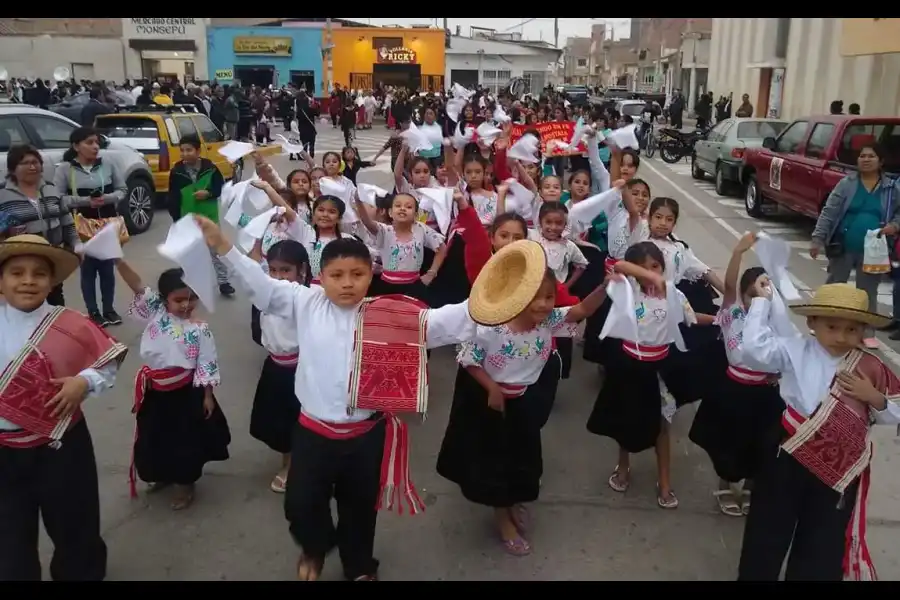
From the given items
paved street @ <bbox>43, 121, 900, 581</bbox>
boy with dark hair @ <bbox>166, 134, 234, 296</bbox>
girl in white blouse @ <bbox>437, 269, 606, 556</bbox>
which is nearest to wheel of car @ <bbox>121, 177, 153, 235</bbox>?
boy with dark hair @ <bbox>166, 134, 234, 296</bbox>

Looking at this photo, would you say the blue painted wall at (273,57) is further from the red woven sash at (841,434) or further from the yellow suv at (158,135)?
the red woven sash at (841,434)

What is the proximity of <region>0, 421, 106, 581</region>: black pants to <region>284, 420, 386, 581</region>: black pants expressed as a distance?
2.45 ft

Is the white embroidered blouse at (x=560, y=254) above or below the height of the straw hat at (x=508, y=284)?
below

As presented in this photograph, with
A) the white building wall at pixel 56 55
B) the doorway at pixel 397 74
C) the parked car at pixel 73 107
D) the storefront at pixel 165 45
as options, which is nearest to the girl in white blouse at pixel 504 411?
the parked car at pixel 73 107

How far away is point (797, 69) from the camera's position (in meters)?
23.3

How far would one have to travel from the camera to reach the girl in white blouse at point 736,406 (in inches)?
139

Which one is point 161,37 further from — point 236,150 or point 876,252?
point 876,252

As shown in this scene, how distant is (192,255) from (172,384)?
4.40ft

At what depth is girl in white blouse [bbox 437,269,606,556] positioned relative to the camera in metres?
3.29

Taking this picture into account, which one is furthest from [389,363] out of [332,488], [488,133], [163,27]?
[163,27]

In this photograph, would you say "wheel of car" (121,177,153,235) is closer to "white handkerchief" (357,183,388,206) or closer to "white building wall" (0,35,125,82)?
"white handkerchief" (357,183,388,206)

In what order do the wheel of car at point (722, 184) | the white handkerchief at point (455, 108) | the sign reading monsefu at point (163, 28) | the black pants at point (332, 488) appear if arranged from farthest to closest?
the sign reading monsefu at point (163, 28) < the wheel of car at point (722, 184) < the white handkerchief at point (455, 108) < the black pants at point (332, 488)

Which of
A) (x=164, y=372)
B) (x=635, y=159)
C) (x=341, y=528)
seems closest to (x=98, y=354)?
(x=164, y=372)

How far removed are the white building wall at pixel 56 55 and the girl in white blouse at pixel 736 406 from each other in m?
46.9
